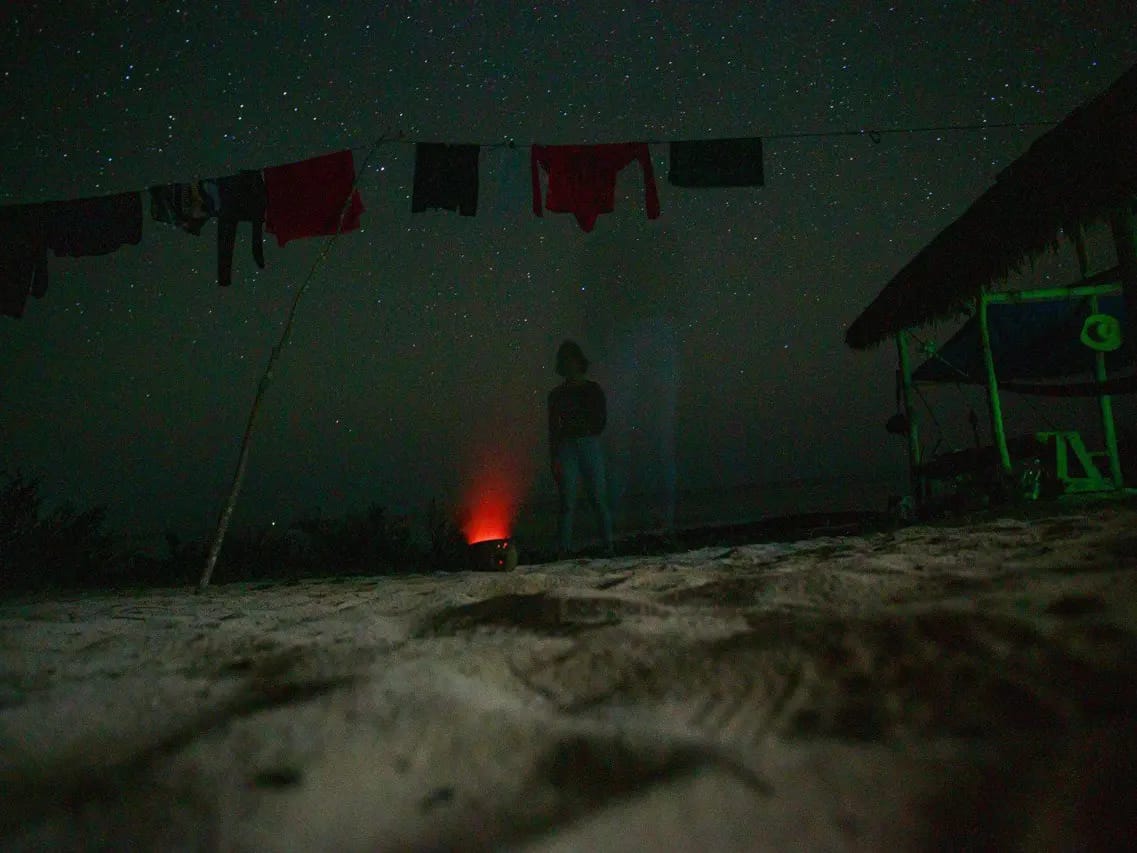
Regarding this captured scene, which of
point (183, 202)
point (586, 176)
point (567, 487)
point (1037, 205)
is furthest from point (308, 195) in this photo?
point (1037, 205)

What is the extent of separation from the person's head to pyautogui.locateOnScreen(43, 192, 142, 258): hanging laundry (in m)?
4.64

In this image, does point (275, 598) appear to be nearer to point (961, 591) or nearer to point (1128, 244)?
point (961, 591)

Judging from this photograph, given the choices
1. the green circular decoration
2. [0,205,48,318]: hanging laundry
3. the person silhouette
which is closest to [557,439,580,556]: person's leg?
the person silhouette

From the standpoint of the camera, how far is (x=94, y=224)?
5.73m

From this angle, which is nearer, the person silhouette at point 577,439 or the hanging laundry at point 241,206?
the person silhouette at point 577,439

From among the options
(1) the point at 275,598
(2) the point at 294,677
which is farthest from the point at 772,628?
(1) the point at 275,598

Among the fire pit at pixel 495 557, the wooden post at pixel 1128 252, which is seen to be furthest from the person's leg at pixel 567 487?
the wooden post at pixel 1128 252

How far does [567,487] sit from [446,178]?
3.47 m

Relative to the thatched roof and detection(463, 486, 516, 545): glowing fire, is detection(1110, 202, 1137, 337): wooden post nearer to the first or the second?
the thatched roof

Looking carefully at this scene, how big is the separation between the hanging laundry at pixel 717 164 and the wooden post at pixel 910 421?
7.76 feet

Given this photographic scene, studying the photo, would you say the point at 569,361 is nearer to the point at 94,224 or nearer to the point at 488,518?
the point at 488,518

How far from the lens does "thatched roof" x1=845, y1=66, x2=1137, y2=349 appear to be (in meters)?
3.14

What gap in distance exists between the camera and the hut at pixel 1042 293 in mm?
3283

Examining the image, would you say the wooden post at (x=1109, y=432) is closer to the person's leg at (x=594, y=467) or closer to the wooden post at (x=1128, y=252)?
the wooden post at (x=1128, y=252)
